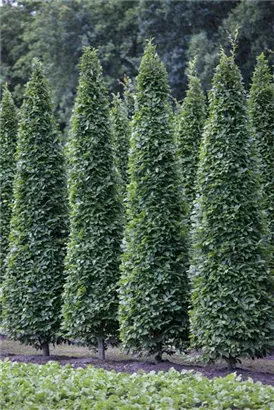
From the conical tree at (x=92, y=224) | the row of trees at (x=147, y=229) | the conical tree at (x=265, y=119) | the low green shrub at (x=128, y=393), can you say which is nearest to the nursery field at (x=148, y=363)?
the row of trees at (x=147, y=229)

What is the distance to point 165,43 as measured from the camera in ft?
104

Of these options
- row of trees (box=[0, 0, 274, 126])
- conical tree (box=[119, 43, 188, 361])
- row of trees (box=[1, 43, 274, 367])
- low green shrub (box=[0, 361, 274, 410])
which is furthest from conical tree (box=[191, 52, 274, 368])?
row of trees (box=[0, 0, 274, 126])

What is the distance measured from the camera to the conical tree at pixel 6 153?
54.4 ft

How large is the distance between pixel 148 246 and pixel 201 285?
1.21m

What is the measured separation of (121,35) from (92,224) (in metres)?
23.5

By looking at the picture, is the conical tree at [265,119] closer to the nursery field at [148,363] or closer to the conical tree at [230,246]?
the conical tree at [230,246]

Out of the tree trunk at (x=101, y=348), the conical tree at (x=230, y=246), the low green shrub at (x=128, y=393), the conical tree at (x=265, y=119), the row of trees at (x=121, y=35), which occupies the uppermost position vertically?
the row of trees at (x=121, y=35)

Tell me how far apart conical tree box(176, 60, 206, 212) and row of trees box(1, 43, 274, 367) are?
1.68 metres

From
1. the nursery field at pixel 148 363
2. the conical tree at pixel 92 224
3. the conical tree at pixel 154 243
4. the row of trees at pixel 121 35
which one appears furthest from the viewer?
the row of trees at pixel 121 35

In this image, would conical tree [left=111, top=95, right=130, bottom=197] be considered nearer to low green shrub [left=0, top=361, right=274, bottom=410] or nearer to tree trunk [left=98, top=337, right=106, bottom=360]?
tree trunk [left=98, top=337, right=106, bottom=360]

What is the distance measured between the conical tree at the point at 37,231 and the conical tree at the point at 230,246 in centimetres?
331

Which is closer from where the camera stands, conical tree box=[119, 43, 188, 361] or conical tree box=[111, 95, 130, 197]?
conical tree box=[119, 43, 188, 361]

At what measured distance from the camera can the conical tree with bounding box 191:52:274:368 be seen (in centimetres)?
1077

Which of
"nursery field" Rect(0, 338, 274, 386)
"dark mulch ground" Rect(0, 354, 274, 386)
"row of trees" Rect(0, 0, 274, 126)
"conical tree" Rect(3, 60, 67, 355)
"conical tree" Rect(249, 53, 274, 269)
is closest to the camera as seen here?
"dark mulch ground" Rect(0, 354, 274, 386)
